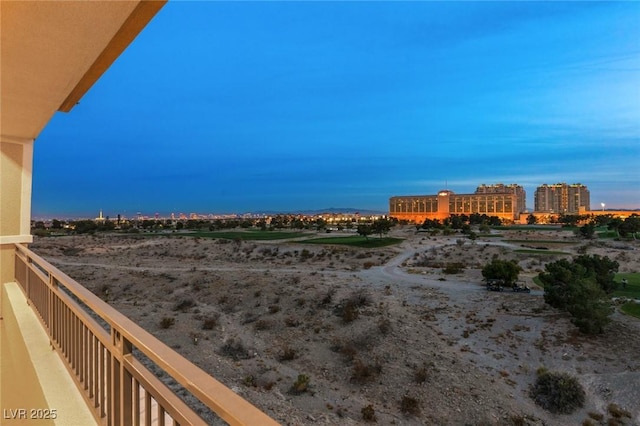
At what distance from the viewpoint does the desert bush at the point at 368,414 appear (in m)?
8.80

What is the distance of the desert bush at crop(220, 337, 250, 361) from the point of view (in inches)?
476

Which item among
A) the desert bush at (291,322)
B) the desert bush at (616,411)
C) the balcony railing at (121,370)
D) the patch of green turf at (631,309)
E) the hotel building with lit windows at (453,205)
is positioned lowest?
the desert bush at (616,411)

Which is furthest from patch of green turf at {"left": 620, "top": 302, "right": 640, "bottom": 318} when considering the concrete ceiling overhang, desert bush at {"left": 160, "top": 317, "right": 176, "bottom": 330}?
the concrete ceiling overhang

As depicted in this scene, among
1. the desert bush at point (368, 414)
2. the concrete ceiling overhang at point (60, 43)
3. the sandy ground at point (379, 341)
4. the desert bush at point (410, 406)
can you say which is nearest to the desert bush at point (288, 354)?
the sandy ground at point (379, 341)

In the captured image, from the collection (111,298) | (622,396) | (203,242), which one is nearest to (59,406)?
(622,396)

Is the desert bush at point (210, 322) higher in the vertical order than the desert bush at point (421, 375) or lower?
higher

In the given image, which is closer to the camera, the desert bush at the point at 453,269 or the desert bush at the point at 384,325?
the desert bush at the point at 384,325

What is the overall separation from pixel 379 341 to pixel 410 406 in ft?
13.5

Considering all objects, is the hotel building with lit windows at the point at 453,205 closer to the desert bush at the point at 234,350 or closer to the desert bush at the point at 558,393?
the desert bush at the point at 558,393

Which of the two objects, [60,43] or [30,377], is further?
[30,377]

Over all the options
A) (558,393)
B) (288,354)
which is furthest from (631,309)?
(288,354)

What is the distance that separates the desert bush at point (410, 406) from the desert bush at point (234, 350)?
211 inches

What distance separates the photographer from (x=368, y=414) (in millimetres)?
8906

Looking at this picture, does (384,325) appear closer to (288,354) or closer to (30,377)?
(288,354)
